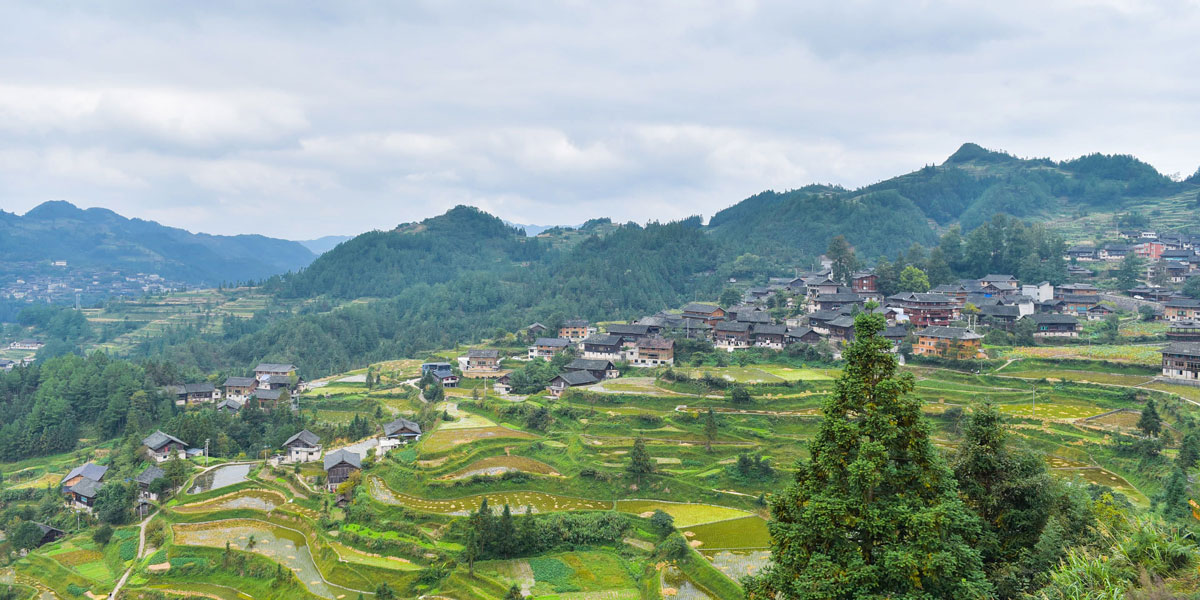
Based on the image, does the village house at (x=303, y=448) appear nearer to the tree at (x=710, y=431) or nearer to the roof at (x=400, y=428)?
the roof at (x=400, y=428)

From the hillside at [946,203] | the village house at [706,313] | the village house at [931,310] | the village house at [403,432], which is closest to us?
the village house at [403,432]

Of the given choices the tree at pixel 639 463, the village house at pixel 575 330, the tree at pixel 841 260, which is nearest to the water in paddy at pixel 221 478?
the tree at pixel 639 463

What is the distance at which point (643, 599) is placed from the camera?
2373 cm

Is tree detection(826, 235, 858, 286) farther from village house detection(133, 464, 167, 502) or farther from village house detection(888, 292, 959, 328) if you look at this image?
village house detection(133, 464, 167, 502)

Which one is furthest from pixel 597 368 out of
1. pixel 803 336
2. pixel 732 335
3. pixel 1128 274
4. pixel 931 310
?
pixel 1128 274

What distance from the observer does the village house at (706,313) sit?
60037 mm

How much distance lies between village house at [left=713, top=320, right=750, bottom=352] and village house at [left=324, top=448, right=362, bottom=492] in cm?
2944

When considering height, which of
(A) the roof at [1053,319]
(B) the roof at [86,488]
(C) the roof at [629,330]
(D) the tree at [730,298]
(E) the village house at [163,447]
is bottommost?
(B) the roof at [86,488]

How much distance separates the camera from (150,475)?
41469 mm

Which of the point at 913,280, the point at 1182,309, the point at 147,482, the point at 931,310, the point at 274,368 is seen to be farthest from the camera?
the point at 274,368

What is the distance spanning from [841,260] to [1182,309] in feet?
84.7

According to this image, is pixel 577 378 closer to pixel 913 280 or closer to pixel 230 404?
pixel 230 404

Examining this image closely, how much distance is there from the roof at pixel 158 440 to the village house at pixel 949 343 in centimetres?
5175

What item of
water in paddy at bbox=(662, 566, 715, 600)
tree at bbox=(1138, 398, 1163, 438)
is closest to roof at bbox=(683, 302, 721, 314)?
tree at bbox=(1138, 398, 1163, 438)
